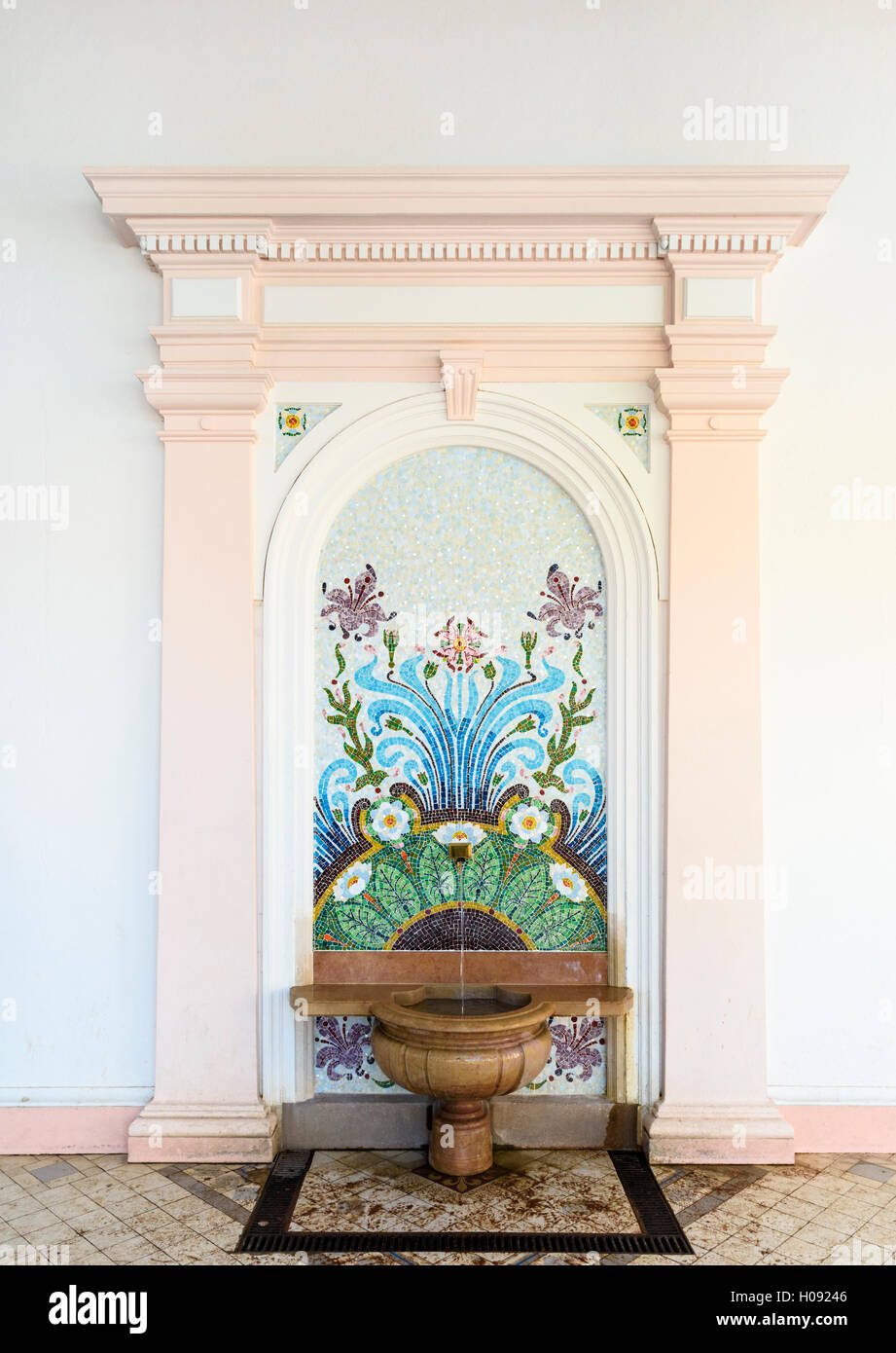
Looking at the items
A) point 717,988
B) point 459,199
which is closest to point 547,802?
point 717,988

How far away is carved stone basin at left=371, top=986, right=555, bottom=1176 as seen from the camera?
3.29 meters

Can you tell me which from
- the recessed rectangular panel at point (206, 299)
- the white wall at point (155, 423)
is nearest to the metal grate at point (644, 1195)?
the white wall at point (155, 423)

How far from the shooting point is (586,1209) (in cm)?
320

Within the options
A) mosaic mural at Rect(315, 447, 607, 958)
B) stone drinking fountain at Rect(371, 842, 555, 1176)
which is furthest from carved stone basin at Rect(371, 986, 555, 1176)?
mosaic mural at Rect(315, 447, 607, 958)

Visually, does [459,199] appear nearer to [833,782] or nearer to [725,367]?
[725,367]

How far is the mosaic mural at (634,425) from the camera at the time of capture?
12.4 feet

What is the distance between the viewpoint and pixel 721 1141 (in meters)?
3.54

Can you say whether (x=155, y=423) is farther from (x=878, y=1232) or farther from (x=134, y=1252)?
(x=878, y=1232)

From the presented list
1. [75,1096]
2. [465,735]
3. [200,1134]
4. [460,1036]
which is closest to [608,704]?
[465,735]

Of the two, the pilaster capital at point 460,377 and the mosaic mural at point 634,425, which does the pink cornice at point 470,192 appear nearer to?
the pilaster capital at point 460,377

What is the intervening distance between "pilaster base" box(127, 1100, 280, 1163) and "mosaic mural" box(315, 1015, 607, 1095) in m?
0.30

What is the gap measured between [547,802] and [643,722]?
1.55 feet

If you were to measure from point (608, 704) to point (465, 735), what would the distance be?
56cm

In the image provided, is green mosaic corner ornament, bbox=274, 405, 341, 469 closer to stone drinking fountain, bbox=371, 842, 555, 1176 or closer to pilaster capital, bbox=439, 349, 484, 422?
pilaster capital, bbox=439, 349, 484, 422
